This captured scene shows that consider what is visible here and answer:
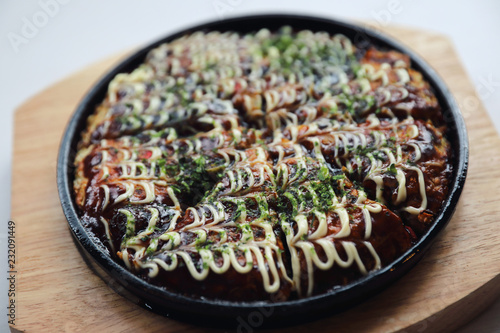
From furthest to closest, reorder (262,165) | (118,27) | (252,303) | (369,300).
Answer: (118,27) < (262,165) < (369,300) < (252,303)

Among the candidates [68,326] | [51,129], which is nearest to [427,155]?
[68,326]

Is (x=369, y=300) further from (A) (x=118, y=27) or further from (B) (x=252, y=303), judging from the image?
(A) (x=118, y=27)

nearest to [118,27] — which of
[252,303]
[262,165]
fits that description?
[262,165]

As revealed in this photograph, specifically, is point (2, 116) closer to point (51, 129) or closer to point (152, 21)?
point (51, 129)

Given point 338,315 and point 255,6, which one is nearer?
point 338,315

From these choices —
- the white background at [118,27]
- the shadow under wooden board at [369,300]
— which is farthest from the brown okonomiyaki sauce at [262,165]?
the white background at [118,27]
